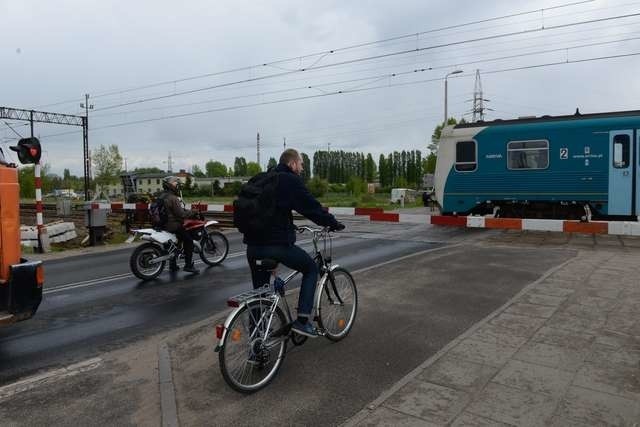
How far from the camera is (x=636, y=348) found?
4578 mm

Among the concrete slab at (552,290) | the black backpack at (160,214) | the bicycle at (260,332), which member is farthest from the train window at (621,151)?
the bicycle at (260,332)

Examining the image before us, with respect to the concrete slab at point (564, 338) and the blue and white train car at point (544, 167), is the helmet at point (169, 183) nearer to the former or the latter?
the concrete slab at point (564, 338)

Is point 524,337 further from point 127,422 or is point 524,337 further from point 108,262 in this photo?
point 108,262

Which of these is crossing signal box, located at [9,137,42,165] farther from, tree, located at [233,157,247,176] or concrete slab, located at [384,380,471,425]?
tree, located at [233,157,247,176]

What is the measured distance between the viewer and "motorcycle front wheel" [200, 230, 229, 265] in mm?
9727

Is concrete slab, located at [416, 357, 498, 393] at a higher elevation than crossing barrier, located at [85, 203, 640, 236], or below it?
below

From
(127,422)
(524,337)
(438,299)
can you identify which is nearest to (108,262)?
(438,299)

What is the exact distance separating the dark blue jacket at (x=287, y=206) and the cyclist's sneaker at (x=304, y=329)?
685mm

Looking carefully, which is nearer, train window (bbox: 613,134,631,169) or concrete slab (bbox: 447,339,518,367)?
concrete slab (bbox: 447,339,518,367)

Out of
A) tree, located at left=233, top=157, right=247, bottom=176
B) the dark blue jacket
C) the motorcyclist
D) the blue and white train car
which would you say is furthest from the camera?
tree, located at left=233, top=157, right=247, bottom=176

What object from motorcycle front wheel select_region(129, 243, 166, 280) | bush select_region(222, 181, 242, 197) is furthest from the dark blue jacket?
bush select_region(222, 181, 242, 197)

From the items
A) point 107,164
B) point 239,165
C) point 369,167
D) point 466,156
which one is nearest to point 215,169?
point 239,165

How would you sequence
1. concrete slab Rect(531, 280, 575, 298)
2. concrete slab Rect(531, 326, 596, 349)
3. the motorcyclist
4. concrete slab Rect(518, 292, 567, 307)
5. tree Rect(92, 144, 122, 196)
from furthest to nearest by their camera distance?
1. tree Rect(92, 144, 122, 196)
2. the motorcyclist
3. concrete slab Rect(531, 280, 575, 298)
4. concrete slab Rect(518, 292, 567, 307)
5. concrete slab Rect(531, 326, 596, 349)

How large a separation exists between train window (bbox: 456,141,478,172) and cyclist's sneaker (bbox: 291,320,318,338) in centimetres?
1275
